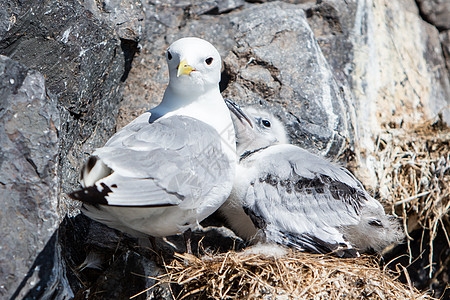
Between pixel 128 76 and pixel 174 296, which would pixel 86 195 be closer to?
pixel 174 296

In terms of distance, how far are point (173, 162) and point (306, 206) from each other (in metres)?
0.92

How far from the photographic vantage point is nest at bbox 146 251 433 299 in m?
3.09

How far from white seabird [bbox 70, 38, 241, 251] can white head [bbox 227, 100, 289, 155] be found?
24 centimetres

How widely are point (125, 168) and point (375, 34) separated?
2.98 m

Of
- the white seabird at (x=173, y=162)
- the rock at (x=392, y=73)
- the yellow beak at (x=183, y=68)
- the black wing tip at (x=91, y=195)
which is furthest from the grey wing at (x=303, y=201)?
the black wing tip at (x=91, y=195)

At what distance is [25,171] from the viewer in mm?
2967

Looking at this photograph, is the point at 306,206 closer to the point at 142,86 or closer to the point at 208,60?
the point at 208,60

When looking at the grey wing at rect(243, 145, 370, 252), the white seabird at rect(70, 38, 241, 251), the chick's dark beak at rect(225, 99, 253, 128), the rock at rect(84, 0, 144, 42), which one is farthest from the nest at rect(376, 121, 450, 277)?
the rock at rect(84, 0, 144, 42)

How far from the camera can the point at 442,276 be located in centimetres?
461

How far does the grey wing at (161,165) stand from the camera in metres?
2.83

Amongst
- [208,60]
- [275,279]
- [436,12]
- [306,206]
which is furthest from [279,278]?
[436,12]

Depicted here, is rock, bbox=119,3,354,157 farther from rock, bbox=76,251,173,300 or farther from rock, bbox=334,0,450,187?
rock, bbox=76,251,173,300

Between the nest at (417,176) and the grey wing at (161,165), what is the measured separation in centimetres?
170

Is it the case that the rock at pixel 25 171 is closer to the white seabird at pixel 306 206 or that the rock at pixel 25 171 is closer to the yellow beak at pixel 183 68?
the yellow beak at pixel 183 68
